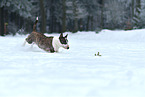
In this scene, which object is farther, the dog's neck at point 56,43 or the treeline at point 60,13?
the treeline at point 60,13

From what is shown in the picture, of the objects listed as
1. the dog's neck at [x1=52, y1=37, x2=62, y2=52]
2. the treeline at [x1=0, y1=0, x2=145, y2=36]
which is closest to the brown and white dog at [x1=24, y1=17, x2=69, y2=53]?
the dog's neck at [x1=52, y1=37, x2=62, y2=52]

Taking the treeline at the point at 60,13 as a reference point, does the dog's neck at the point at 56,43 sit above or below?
below

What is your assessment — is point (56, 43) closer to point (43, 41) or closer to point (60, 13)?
point (43, 41)

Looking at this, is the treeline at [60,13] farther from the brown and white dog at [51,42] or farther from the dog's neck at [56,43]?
the dog's neck at [56,43]

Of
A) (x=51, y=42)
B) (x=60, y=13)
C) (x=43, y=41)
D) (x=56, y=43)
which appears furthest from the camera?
(x=60, y=13)

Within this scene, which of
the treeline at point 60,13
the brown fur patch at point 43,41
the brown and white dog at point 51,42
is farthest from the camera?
the treeline at point 60,13

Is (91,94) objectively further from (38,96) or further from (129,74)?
(129,74)

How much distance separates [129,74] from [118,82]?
1.72ft

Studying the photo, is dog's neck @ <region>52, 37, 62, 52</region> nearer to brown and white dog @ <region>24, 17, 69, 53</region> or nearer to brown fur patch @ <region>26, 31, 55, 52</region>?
brown and white dog @ <region>24, 17, 69, 53</region>

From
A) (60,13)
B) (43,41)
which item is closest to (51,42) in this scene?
(43,41)

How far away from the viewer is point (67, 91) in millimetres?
2006

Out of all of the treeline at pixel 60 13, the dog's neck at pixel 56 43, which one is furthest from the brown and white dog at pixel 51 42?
the treeline at pixel 60 13

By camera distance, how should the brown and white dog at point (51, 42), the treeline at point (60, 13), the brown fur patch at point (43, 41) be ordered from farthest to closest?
the treeline at point (60, 13) → the brown fur patch at point (43, 41) → the brown and white dog at point (51, 42)

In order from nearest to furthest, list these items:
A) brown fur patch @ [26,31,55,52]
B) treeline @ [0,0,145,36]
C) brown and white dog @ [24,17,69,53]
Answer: brown and white dog @ [24,17,69,53]
brown fur patch @ [26,31,55,52]
treeline @ [0,0,145,36]
